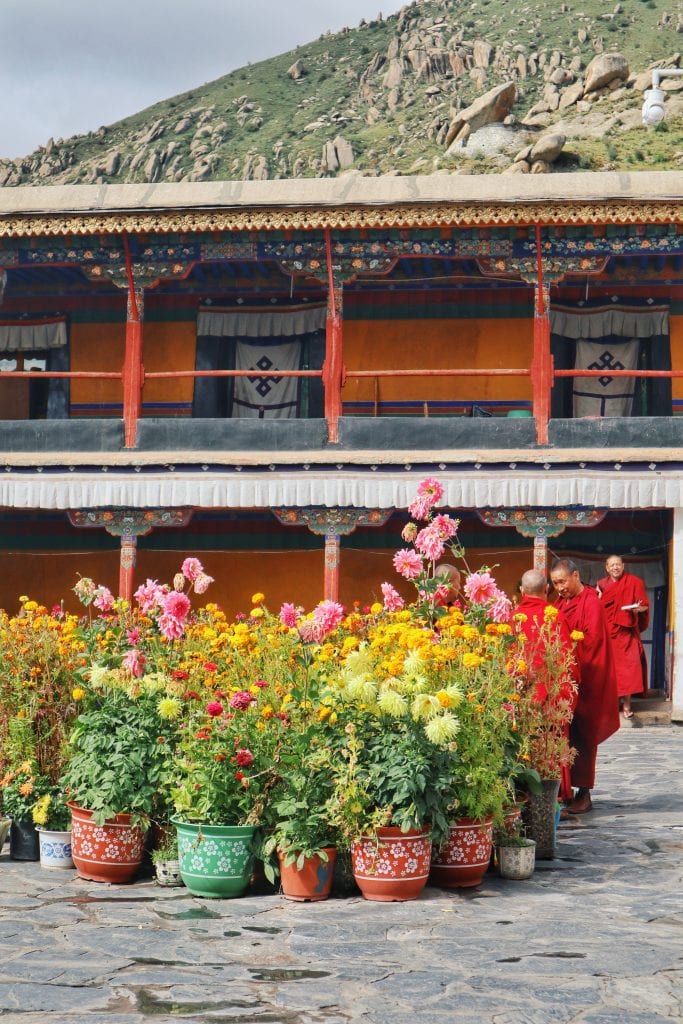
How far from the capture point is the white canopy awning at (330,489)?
554 inches

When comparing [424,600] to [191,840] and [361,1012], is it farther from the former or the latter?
[361,1012]

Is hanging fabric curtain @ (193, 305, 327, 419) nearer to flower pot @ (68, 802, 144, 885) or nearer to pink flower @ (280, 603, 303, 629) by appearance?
pink flower @ (280, 603, 303, 629)

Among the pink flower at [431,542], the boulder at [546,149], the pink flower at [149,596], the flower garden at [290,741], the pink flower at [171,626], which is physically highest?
the boulder at [546,149]

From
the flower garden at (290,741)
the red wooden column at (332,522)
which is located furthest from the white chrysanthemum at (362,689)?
the red wooden column at (332,522)

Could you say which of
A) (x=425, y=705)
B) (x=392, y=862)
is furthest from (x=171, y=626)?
(x=392, y=862)

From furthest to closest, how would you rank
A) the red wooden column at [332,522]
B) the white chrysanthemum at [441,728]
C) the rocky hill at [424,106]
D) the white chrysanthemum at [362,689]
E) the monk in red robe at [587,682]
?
1. the rocky hill at [424,106]
2. the red wooden column at [332,522]
3. the monk in red robe at [587,682]
4. the white chrysanthemum at [362,689]
5. the white chrysanthemum at [441,728]

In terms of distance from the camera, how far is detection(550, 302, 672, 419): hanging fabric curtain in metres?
15.5

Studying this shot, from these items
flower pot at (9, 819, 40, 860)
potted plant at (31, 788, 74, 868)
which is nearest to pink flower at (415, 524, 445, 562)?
potted plant at (31, 788, 74, 868)

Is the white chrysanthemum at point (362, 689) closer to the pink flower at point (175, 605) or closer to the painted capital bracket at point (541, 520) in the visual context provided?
the pink flower at point (175, 605)

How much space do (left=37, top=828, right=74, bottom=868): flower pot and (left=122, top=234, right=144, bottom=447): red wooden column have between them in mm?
8800

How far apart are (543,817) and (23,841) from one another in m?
2.58

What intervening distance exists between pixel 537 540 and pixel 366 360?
3.13 metres

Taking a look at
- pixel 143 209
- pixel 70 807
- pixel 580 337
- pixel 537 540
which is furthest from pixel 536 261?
pixel 70 807

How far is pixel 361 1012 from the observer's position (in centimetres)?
422
